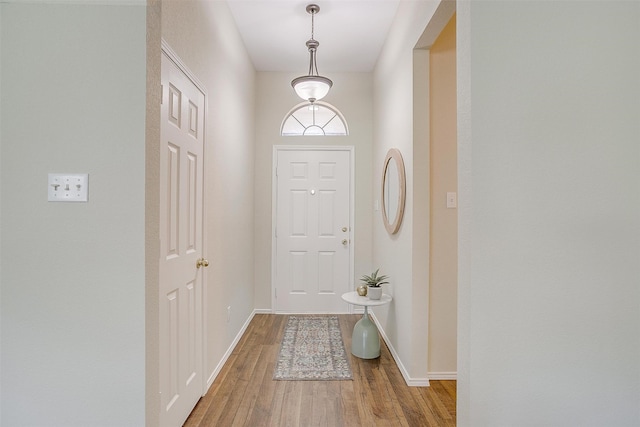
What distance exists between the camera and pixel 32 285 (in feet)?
4.09

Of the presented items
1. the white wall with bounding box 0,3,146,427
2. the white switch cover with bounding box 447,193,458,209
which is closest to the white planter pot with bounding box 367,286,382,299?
the white switch cover with bounding box 447,193,458,209

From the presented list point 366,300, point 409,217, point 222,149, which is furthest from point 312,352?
point 222,149

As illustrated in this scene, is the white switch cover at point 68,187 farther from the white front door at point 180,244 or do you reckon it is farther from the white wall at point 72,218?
the white front door at point 180,244

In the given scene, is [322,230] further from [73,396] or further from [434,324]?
[73,396]

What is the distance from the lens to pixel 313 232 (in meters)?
4.22

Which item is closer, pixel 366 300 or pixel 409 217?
pixel 409 217

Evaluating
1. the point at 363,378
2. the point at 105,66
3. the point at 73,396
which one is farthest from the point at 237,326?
the point at 105,66

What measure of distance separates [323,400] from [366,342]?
76 centimetres

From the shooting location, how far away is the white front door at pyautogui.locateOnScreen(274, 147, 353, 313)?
165 inches

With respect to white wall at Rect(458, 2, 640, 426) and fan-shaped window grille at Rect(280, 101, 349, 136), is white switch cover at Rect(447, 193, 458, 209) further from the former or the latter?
fan-shaped window grille at Rect(280, 101, 349, 136)

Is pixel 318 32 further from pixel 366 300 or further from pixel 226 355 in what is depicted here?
pixel 226 355

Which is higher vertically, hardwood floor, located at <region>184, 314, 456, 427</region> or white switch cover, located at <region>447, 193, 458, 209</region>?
white switch cover, located at <region>447, 193, 458, 209</region>

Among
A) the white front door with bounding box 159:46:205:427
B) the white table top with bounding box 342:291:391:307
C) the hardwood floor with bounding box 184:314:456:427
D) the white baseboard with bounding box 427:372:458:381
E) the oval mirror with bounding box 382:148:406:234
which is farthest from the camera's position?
the white table top with bounding box 342:291:391:307

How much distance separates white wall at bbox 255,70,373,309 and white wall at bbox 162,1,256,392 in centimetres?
38
